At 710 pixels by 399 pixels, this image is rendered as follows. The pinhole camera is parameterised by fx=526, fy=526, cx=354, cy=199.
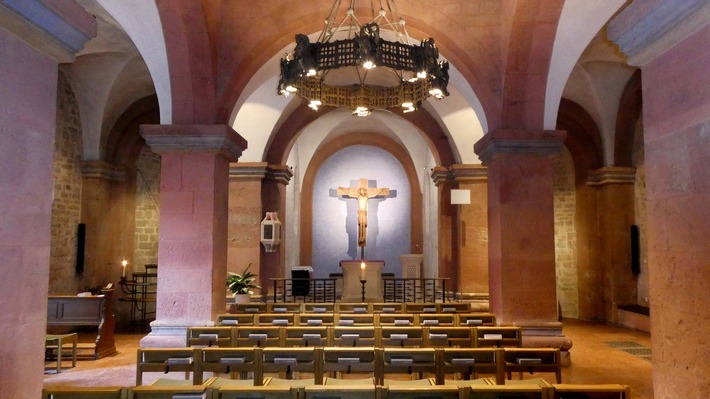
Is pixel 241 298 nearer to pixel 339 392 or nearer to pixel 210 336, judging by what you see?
pixel 210 336

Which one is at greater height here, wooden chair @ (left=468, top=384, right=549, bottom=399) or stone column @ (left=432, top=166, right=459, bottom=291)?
stone column @ (left=432, top=166, right=459, bottom=291)

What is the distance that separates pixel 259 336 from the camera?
5586mm

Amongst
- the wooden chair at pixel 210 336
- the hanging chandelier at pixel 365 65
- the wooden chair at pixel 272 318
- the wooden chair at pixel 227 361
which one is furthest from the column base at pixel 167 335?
the hanging chandelier at pixel 365 65

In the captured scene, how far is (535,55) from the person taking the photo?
771 centimetres

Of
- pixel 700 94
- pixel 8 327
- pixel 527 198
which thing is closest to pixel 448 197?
pixel 527 198

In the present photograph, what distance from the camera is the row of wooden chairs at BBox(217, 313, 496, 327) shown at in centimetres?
653

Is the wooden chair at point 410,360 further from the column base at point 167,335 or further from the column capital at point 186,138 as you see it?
the column capital at point 186,138

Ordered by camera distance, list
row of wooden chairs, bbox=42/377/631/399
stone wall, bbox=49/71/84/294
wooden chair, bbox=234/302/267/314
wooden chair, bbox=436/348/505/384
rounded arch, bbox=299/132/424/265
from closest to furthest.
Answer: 1. row of wooden chairs, bbox=42/377/631/399
2. wooden chair, bbox=436/348/505/384
3. wooden chair, bbox=234/302/267/314
4. stone wall, bbox=49/71/84/294
5. rounded arch, bbox=299/132/424/265

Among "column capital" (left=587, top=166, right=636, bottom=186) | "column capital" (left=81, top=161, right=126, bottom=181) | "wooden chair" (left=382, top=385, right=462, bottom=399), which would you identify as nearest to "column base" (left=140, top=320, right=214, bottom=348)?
"wooden chair" (left=382, top=385, right=462, bottom=399)

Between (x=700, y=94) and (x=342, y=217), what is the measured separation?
16022 millimetres

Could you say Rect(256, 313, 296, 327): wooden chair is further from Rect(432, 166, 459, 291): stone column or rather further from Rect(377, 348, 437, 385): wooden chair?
Rect(432, 166, 459, 291): stone column

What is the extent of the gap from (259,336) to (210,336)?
558 millimetres

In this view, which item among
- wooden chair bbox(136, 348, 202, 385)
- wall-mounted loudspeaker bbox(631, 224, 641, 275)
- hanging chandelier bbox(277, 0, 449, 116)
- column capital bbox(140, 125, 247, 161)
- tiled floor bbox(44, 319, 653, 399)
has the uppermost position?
hanging chandelier bbox(277, 0, 449, 116)

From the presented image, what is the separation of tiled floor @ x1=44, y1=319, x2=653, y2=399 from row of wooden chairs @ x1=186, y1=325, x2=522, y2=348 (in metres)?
1.45
